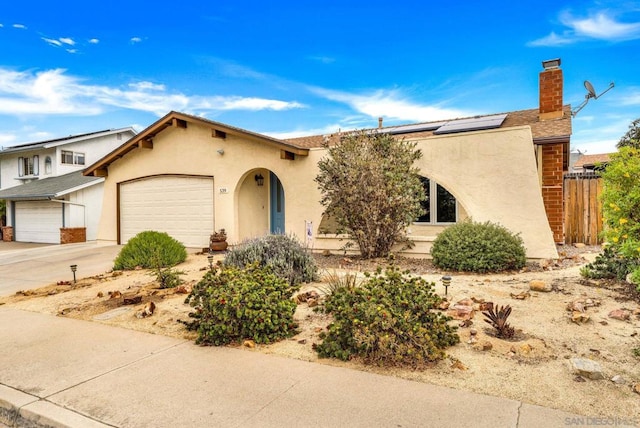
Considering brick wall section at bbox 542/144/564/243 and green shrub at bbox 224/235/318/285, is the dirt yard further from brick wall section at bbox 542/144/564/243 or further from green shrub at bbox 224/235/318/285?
brick wall section at bbox 542/144/564/243

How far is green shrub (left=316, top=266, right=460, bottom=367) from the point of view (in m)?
3.54

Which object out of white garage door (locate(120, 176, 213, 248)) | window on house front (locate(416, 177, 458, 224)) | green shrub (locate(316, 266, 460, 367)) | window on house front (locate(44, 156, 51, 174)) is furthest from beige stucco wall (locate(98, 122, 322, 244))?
window on house front (locate(44, 156, 51, 174))

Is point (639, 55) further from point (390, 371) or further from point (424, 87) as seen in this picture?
point (390, 371)

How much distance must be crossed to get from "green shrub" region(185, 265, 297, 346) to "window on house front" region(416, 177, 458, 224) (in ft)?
25.4

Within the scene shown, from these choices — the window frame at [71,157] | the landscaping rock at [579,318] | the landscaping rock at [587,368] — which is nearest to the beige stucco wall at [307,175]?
the landscaping rock at [579,318]

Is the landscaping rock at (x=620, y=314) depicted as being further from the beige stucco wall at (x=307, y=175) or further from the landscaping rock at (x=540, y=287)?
the beige stucco wall at (x=307, y=175)

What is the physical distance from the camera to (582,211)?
1175 cm

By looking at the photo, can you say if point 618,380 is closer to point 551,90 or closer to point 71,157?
point 551,90

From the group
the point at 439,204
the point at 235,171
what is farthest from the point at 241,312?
the point at 235,171

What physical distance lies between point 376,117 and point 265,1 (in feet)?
22.8

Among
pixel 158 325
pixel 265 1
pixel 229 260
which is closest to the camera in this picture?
pixel 158 325

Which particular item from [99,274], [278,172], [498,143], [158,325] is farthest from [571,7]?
[99,274]

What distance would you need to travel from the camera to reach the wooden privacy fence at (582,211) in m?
11.6

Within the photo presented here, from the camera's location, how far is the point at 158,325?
5.02 metres
